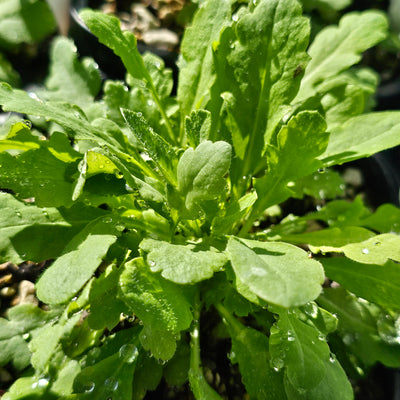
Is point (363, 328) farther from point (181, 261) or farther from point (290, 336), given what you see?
point (181, 261)

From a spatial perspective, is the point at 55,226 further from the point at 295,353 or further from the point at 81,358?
the point at 295,353

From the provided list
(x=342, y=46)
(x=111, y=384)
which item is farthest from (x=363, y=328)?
(x=342, y=46)

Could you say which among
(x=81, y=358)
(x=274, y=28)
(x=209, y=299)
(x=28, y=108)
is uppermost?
(x=274, y=28)

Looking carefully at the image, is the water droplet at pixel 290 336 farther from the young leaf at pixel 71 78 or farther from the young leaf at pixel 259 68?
the young leaf at pixel 71 78

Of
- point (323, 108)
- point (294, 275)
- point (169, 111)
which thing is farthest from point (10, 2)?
point (294, 275)

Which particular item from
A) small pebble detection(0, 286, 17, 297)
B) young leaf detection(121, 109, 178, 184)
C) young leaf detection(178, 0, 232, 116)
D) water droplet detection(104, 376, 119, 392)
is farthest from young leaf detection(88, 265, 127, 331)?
young leaf detection(178, 0, 232, 116)

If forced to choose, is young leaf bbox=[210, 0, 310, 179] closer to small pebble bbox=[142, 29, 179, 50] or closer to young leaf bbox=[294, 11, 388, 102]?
young leaf bbox=[294, 11, 388, 102]
